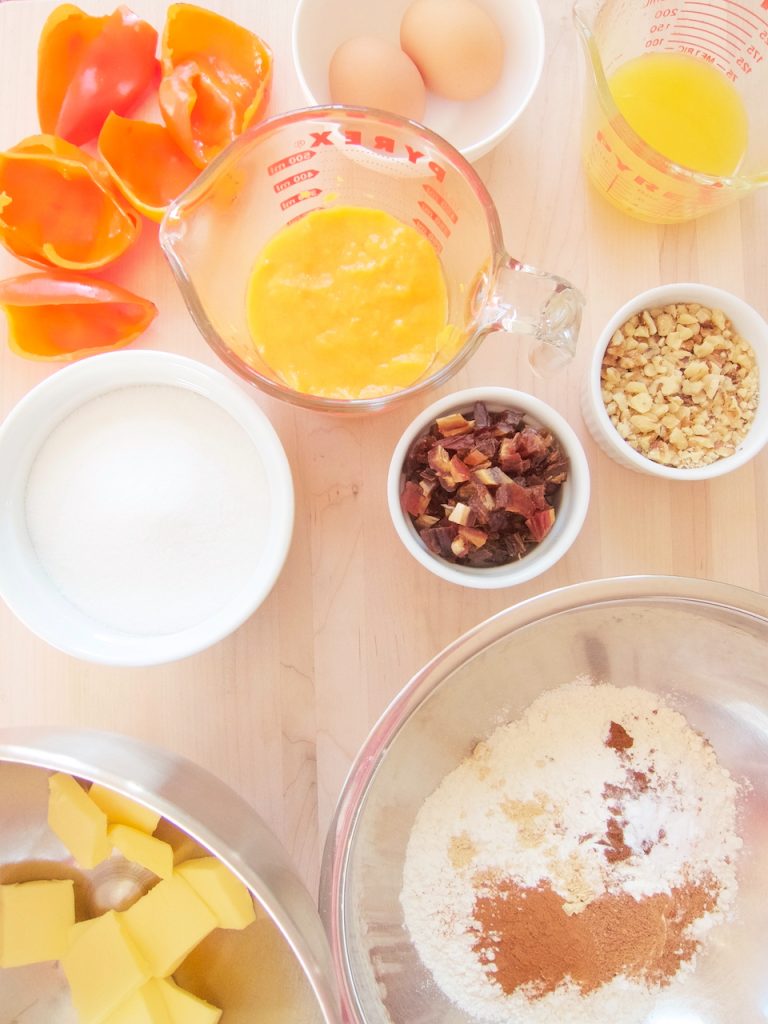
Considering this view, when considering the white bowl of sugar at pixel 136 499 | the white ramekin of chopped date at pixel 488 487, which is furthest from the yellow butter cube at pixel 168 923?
the white ramekin of chopped date at pixel 488 487

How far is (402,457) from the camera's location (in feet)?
2.96

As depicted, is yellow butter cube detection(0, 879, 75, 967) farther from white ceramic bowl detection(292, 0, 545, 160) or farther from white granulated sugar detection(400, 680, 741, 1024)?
white ceramic bowl detection(292, 0, 545, 160)

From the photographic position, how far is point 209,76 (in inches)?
39.0

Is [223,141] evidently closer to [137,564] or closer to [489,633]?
[137,564]

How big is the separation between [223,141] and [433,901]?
2.84 feet

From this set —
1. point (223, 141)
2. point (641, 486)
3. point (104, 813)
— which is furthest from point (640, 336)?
point (104, 813)

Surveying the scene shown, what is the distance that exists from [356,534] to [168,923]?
44cm

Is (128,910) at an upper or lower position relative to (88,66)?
lower

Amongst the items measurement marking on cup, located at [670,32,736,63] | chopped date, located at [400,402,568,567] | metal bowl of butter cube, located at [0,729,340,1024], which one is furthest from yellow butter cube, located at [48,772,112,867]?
measurement marking on cup, located at [670,32,736,63]

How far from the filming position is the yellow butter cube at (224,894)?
802 mm

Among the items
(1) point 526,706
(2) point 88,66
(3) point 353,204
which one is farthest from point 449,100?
(1) point 526,706

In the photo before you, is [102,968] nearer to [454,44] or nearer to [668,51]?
[454,44]

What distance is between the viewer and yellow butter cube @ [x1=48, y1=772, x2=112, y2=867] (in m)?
0.82

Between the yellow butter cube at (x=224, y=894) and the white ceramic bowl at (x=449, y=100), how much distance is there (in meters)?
0.78
